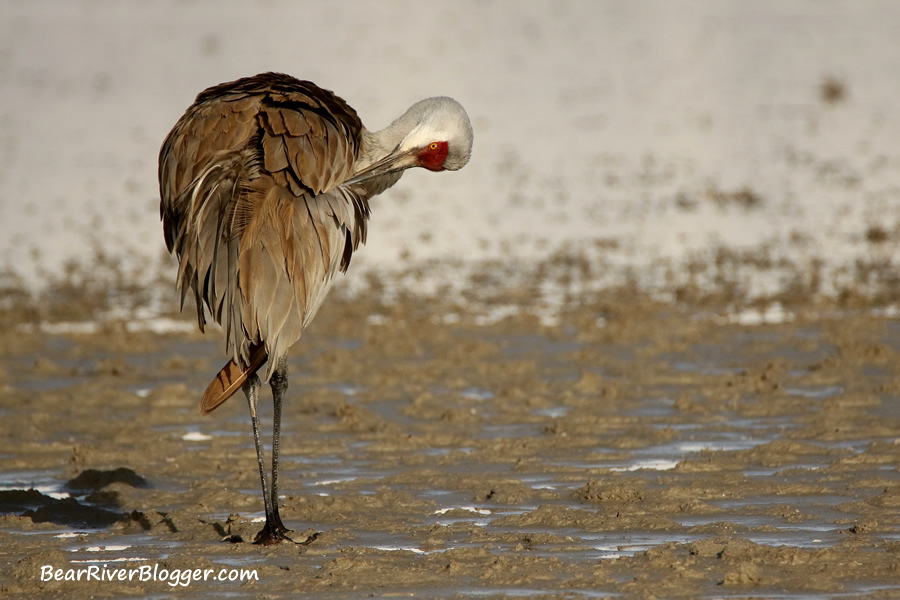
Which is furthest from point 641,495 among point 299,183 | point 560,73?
point 560,73

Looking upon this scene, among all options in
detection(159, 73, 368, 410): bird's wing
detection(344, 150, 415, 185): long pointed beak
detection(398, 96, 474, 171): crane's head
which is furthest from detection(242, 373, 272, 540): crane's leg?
detection(398, 96, 474, 171): crane's head

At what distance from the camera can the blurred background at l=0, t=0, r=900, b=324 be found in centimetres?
1369

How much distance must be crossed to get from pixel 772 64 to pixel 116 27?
19.7 metres

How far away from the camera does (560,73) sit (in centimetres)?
3078

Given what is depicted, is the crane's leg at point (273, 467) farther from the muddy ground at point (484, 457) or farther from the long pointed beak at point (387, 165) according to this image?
the long pointed beak at point (387, 165)

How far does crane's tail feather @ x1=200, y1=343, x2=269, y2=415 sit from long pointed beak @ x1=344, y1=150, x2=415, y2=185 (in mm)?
895

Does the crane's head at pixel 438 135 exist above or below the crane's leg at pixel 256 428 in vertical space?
above

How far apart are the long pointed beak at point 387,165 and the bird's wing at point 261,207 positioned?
11cm

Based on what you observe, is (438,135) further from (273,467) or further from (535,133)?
(535,133)

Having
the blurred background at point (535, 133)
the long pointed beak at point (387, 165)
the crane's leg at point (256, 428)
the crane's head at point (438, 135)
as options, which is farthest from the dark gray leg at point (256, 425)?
the blurred background at point (535, 133)

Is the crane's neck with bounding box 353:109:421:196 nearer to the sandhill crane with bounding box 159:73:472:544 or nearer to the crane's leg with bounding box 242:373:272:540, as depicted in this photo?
the sandhill crane with bounding box 159:73:472:544

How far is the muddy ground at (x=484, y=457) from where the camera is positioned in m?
5.18

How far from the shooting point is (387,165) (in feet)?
20.3

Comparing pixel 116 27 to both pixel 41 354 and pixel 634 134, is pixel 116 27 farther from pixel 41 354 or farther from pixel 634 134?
pixel 41 354
